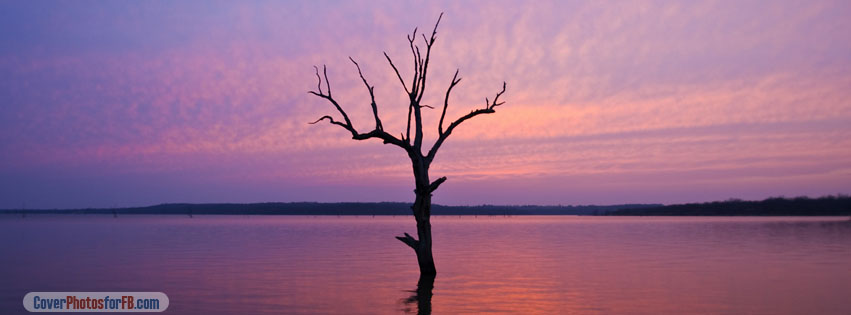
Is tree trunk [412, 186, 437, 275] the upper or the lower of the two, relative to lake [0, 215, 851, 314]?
upper

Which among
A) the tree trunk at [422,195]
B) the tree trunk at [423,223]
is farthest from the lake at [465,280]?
the tree trunk at [422,195]

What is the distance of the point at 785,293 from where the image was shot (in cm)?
2062

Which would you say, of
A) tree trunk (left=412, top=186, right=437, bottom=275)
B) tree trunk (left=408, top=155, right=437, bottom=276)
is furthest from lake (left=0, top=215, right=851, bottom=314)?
→ tree trunk (left=408, top=155, right=437, bottom=276)

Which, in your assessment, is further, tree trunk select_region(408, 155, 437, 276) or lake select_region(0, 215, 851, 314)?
tree trunk select_region(408, 155, 437, 276)

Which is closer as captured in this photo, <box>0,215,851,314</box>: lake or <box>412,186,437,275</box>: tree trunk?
<box>0,215,851,314</box>: lake

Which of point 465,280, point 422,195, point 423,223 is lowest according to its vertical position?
point 465,280

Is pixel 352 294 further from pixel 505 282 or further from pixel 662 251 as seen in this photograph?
pixel 662 251

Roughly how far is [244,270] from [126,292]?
7.24m

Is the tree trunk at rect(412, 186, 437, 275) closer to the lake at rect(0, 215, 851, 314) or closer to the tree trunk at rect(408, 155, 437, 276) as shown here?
the tree trunk at rect(408, 155, 437, 276)

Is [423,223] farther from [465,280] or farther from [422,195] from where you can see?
[465,280]

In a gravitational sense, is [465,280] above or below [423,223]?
below

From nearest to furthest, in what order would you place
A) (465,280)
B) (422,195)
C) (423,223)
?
(422,195) < (423,223) < (465,280)

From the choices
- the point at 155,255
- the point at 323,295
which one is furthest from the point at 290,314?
the point at 155,255

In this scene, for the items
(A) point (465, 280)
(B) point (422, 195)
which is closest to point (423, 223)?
(B) point (422, 195)
